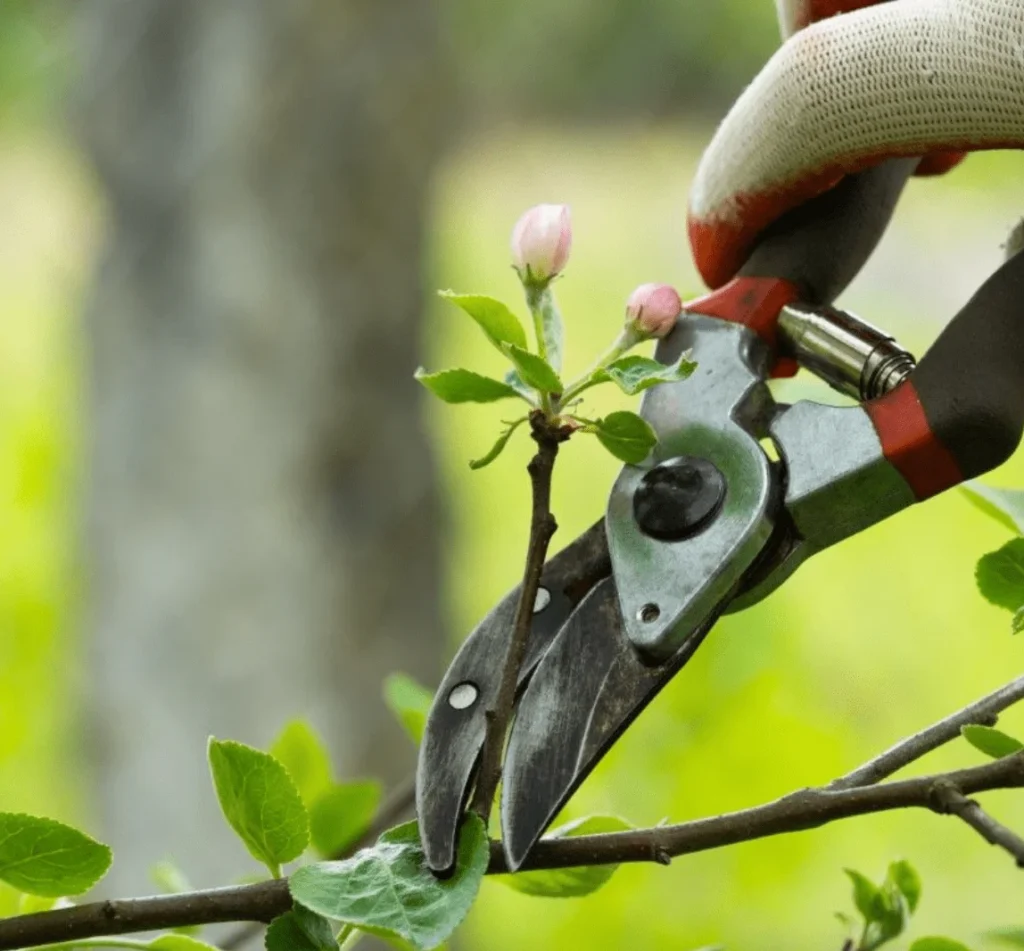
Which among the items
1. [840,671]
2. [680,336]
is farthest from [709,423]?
[840,671]

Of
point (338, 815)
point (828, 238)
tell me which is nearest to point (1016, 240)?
point (828, 238)

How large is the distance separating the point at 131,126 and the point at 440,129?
0.40 metres

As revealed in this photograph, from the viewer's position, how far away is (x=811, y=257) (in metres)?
0.53

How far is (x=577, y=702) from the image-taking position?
1.41ft

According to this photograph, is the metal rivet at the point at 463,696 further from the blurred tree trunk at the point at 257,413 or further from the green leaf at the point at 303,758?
the blurred tree trunk at the point at 257,413

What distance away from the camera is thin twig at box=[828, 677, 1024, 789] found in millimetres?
398

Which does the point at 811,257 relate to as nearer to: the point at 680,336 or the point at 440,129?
the point at 680,336

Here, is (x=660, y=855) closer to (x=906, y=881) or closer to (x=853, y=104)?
(x=906, y=881)

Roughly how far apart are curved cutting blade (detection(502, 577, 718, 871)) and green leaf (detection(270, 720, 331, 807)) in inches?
5.7

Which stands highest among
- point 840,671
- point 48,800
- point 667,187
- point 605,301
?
point 667,187

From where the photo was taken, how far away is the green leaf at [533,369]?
0.36 m

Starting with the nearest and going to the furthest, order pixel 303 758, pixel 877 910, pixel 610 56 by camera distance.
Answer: pixel 877 910 → pixel 303 758 → pixel 610 56

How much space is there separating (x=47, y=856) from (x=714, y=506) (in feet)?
0.71

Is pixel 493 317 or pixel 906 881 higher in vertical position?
pixel 493 317
